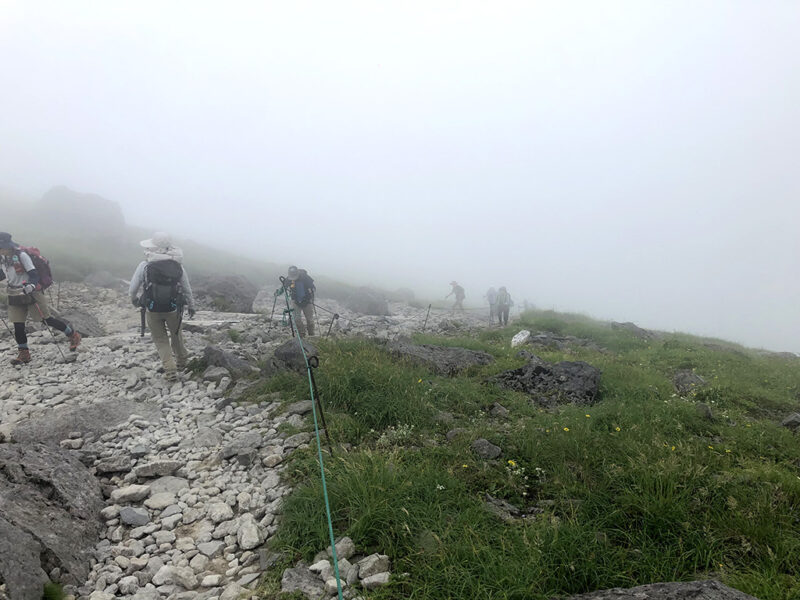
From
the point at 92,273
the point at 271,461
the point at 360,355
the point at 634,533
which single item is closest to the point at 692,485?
the point at 634,533

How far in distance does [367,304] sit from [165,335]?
23.2 meters

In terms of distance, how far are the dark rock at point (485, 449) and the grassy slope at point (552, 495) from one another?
0.51 feet

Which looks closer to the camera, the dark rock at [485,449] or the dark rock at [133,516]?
the dark rock at [133,516]

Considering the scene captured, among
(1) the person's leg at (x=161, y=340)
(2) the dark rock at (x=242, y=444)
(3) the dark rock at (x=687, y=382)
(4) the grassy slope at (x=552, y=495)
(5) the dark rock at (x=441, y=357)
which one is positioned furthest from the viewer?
(5) the dark rock at (x=441, y=357)

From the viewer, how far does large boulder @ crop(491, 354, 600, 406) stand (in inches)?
338

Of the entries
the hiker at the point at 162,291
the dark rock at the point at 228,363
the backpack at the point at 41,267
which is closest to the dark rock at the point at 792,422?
the dark rock at the point at 228,363

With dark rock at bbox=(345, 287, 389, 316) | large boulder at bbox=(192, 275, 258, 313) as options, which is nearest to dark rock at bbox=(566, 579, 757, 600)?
large boulder at bbox=(192, 275, 258, 313)

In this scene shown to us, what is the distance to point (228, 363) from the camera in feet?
30.5

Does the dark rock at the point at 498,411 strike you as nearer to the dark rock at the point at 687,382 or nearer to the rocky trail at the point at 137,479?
the rocky trail at the point at 137,479

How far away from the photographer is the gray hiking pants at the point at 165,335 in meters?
9.38

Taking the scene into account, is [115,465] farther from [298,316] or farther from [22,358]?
[298,316]

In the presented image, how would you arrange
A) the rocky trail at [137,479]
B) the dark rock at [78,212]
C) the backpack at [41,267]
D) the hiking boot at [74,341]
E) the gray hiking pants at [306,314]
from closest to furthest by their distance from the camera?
the rocky trail at [137,479] → the backpack at [41,267] → the hiking boot at [74,341] → the gray hiking pants at [306,314] → the dark rock at [78,212]

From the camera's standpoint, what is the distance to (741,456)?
18.7 feet

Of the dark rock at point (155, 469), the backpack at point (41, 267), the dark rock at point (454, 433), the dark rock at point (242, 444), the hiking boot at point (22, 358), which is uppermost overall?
the backpack at point (41, 267)
